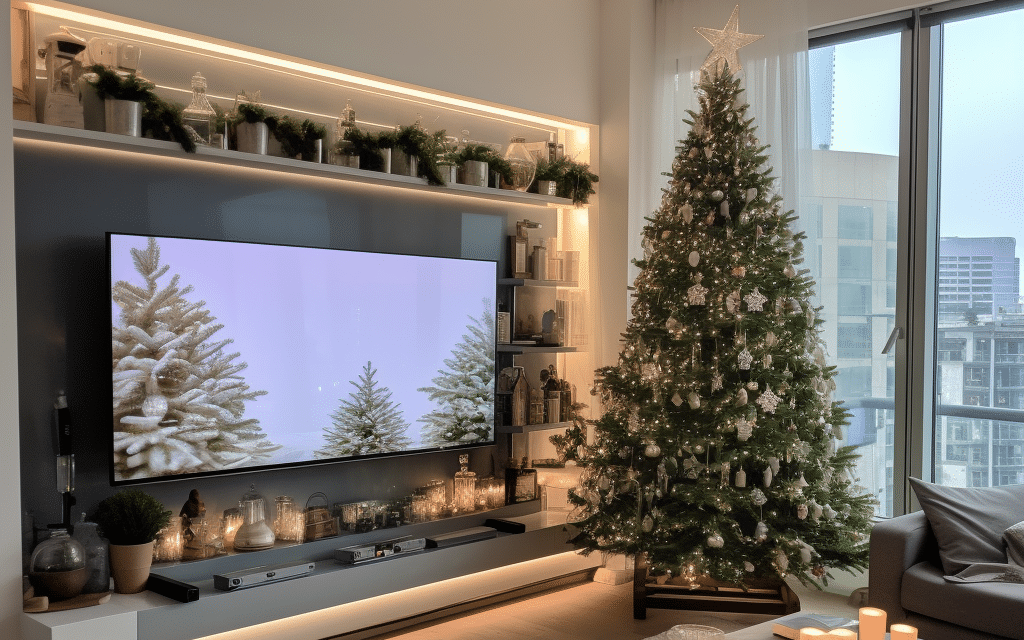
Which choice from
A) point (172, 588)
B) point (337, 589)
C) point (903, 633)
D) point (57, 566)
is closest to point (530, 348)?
point (337, 589)

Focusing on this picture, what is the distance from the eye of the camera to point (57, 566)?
9.86 feet

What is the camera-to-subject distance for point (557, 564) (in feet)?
15.4

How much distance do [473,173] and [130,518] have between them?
228cm

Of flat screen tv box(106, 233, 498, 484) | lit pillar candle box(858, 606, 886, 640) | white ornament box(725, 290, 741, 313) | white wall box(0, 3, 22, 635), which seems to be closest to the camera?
lit pillar candle box(858, 606, 886, 640)

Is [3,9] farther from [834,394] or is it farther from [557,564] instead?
[834,394]

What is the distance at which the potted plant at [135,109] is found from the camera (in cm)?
324

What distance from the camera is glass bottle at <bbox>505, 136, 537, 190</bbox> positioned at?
4.66m

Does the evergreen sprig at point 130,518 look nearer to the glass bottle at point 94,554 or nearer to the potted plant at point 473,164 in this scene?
the glass bottle at point 94,554

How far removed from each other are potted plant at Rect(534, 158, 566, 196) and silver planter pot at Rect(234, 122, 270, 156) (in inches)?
65.1

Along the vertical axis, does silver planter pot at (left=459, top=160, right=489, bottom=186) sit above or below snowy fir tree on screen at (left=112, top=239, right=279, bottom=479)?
above

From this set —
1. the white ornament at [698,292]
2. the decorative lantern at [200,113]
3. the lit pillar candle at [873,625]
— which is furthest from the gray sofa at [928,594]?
the decorative lantern at [200,113]

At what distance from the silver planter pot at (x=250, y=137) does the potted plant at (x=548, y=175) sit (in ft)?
5.43

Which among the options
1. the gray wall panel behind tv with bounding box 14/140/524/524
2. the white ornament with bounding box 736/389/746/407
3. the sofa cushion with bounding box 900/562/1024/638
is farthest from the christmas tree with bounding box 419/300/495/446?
the sofa cushion with bounding box 900/562/1024/638

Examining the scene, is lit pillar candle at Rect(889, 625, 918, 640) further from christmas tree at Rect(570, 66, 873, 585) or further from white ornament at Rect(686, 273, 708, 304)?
white ornament at Rect(686, 273, 708, 304)
